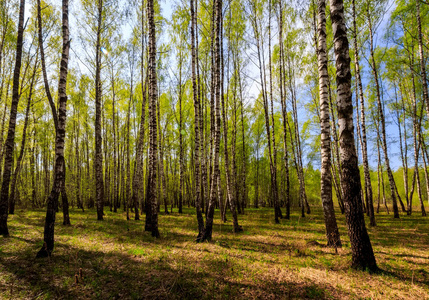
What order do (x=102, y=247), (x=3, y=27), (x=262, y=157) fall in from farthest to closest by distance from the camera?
(x=262, y=157) < (x=3, y=27) < (x=102, y=247)

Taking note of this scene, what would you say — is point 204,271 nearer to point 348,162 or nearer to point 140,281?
point 140,281

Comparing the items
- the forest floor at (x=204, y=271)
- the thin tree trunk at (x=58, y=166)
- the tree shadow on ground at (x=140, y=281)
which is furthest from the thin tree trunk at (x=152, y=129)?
the thin tree trunk at (x=58, y=166)

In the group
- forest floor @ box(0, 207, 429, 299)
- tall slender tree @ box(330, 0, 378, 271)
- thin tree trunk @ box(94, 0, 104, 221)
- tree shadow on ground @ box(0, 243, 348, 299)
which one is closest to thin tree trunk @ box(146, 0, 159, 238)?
forest floor @ box(0, 207, 429, 299)

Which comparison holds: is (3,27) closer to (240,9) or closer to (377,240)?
(240,9)

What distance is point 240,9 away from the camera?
1225 centimetres

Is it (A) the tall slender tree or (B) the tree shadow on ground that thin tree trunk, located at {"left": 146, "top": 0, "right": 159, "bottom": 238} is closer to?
(B) the tree shadow on ground

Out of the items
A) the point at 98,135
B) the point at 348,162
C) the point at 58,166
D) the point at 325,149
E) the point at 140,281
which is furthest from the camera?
the point at 98,135

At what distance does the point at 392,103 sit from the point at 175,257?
2355 cm

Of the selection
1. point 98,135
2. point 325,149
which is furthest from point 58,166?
point 98,135

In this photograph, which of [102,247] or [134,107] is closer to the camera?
[102,247]

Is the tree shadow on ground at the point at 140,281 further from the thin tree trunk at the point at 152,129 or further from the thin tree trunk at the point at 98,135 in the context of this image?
the thin tree trunk at the point at 98,135

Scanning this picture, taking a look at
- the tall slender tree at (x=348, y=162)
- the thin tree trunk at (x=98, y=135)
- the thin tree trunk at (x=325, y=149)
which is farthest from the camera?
the thin tree trunk at (x=98, y=135)

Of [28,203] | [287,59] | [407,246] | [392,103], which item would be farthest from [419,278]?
[28,203]

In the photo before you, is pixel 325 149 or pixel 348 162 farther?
pixel 325 149
